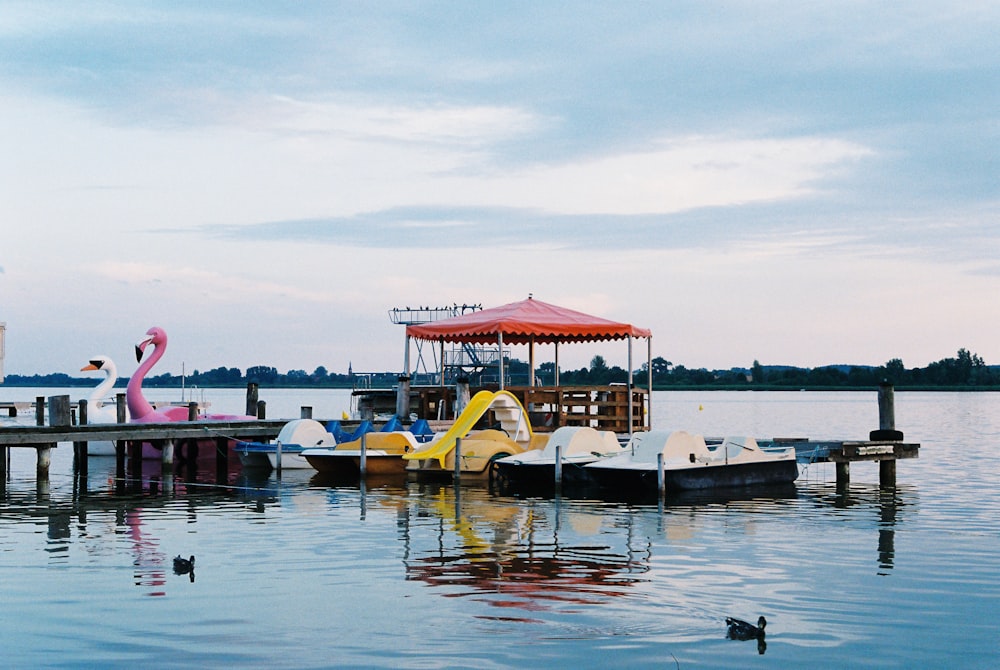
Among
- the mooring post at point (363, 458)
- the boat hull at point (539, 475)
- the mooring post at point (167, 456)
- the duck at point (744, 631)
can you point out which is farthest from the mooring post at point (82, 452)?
the duck at point (744, 631)

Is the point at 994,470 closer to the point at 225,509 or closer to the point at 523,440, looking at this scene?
the point at 523,440

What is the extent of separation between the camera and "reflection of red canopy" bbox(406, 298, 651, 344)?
105ft

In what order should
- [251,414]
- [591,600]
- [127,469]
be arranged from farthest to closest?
[251,414] < [127,469] < [591,600]

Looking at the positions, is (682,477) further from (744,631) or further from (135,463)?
(135,463)

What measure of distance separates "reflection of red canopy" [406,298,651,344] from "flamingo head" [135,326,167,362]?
8.27 meters

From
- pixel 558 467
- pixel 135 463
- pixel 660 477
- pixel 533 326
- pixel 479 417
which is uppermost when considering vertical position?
pixel 533 326

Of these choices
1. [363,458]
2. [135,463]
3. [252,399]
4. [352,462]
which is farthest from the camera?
[252,399]

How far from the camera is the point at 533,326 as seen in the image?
1264 inches

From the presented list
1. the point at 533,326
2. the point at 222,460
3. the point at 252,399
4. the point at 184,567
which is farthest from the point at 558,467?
the point at 252,399

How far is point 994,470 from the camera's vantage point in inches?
1444

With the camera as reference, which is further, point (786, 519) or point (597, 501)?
point (597, 501)

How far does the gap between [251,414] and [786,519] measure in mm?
23115

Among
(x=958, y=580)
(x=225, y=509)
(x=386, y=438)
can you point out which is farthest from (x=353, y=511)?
(x=958, y=580)

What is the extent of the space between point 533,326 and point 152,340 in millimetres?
12606
